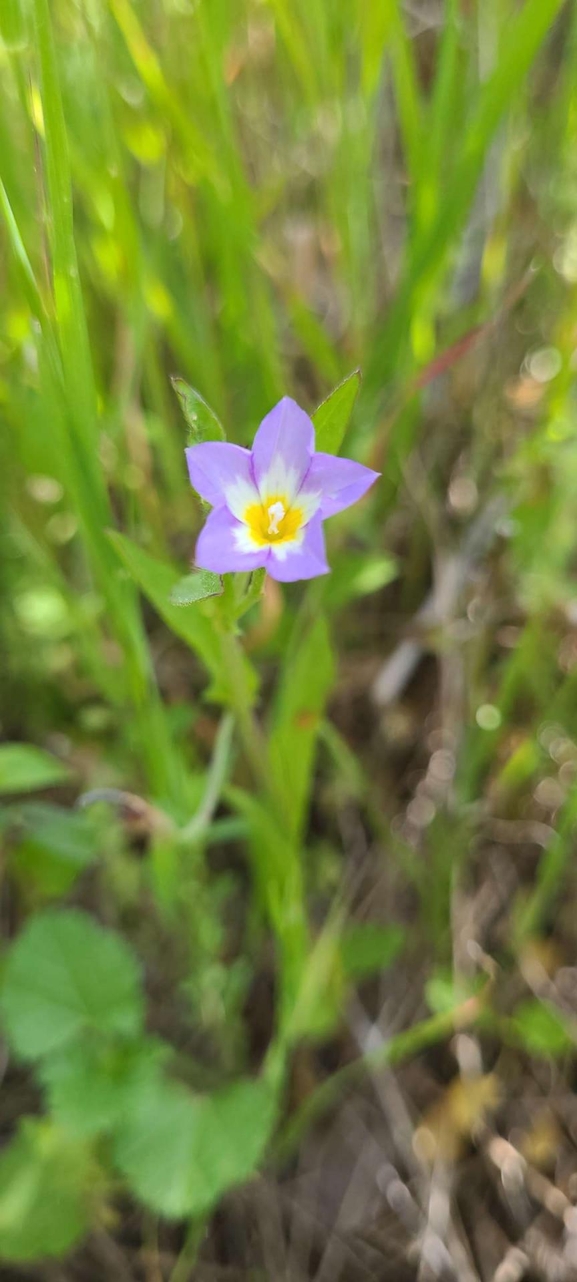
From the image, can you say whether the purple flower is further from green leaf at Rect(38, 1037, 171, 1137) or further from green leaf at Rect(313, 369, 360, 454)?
green leaf at Rect(38, 1037, 171, 1137)

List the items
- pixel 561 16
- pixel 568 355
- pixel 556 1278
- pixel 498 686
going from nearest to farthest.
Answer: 1. pixel 556 1278
2. pixel 568 355
3. pixel 498 686
4. pixel 561 16

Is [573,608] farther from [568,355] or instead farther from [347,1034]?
[347,1034]

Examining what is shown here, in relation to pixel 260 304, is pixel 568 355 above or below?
below

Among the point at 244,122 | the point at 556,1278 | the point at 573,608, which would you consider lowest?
the point at 556,1278

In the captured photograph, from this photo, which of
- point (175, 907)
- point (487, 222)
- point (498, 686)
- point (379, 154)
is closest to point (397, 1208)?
point (175, 907)

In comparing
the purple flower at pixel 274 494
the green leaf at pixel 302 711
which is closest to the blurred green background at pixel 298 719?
the green leaf at pixel 302 711

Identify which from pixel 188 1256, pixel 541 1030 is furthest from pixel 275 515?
pixel 188 1256
